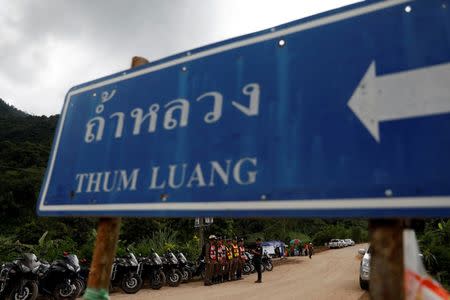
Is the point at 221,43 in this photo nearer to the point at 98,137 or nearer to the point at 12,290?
the point at 98,137

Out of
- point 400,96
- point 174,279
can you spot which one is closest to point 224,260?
point 174,279

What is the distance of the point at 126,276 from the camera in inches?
320

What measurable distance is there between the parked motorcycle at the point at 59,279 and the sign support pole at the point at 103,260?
6.06m

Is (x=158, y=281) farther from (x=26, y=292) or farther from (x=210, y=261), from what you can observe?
(x=26, y=292)

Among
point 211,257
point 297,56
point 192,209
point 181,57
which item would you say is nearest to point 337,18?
point 297,56

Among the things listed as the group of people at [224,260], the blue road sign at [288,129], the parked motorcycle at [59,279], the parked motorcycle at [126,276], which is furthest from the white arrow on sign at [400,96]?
the group of people at [224,260]

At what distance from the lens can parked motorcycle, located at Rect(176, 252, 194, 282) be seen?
405 inches

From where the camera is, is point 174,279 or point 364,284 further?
point 174,279

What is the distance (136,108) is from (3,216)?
106ft

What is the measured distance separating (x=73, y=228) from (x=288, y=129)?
26342 mm

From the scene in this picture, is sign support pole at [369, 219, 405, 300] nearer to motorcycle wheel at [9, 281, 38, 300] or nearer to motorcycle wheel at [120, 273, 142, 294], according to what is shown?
motorcycle wheel at [9, 281, 38, 300]

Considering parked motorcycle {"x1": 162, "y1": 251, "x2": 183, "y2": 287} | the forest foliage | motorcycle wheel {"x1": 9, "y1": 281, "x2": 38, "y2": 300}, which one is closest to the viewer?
motorcycle wheel {"x1": 9, "y1": 281, "x2": 38, "y2": 300}

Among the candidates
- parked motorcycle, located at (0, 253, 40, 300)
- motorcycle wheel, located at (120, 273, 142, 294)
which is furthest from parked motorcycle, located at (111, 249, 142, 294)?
parked motorcycle, located at (0, 253, 40, 300)

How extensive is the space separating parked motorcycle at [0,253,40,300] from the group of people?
505 cm
